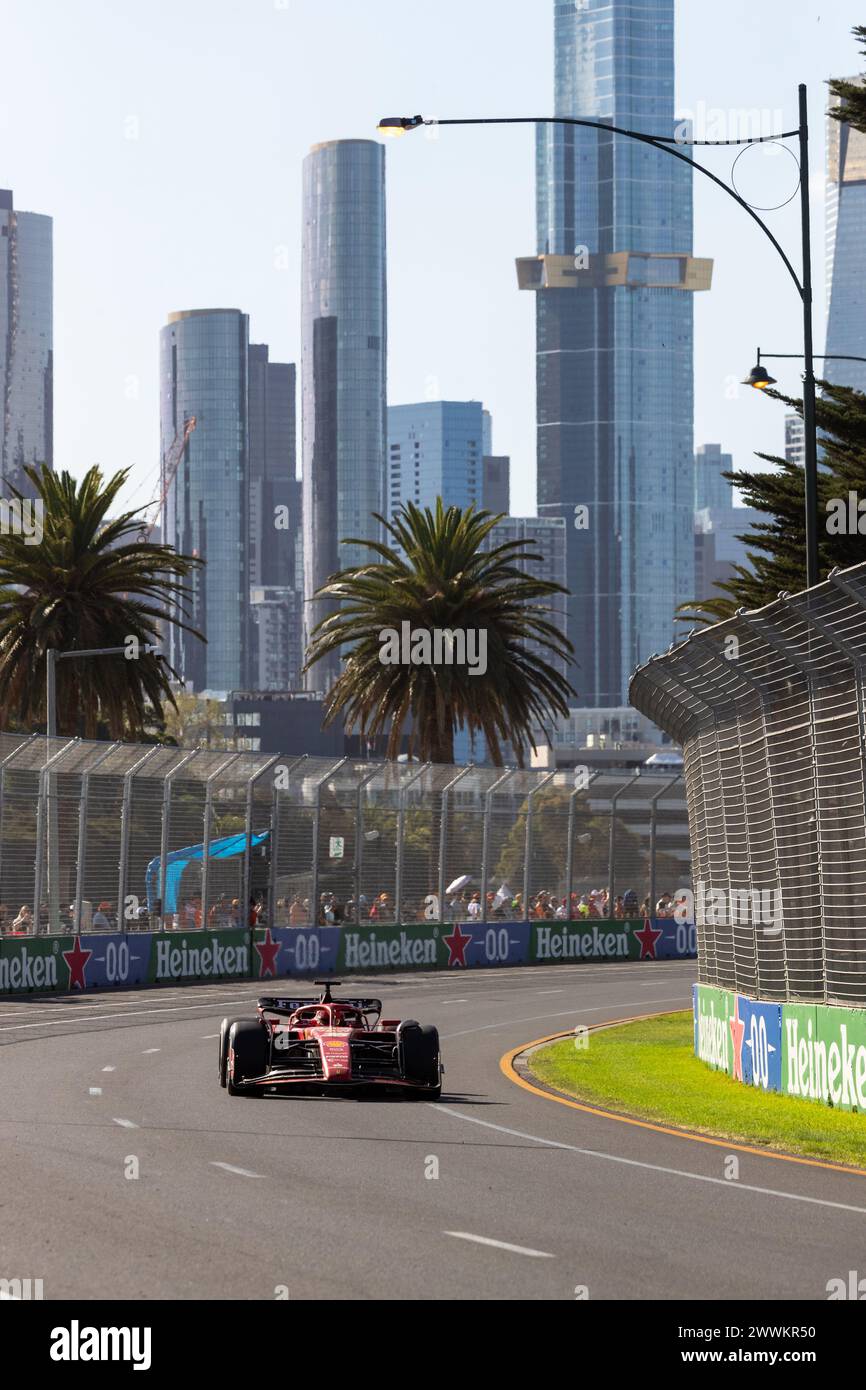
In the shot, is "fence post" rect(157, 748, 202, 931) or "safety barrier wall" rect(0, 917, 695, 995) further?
"fence post" rect(157, 748, 202, 931)

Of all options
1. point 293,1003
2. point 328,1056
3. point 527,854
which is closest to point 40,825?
point 527,854

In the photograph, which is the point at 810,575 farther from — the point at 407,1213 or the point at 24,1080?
the point at 407,1213

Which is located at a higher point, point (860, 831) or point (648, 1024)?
point (860, 831)

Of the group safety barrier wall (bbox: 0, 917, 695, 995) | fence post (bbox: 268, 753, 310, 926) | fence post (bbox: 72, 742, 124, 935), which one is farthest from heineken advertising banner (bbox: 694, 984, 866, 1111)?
fence post (bbox: 268, 753, 310, 926)

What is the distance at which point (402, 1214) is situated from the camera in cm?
1115

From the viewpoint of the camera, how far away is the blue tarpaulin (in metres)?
39.9

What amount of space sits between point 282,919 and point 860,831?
91.4 feet

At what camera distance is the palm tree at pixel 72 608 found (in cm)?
4616

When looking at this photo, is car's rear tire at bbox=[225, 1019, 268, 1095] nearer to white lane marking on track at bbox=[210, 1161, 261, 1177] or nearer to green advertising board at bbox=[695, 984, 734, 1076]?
A: white lane marking on track at bbox=[210, 1161, 261, 1177]

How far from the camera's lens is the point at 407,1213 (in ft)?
36.8

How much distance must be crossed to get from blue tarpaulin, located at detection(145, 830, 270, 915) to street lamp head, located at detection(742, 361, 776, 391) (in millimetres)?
19430

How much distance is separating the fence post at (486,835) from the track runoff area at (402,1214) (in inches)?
1080
